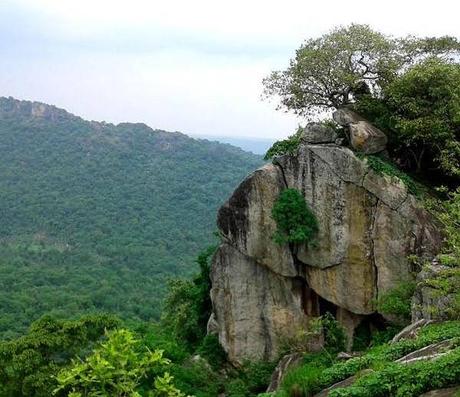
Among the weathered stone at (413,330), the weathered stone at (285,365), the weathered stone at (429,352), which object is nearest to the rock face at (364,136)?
the weathered stone at (413,330)

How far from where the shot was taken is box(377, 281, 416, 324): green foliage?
1489 cm

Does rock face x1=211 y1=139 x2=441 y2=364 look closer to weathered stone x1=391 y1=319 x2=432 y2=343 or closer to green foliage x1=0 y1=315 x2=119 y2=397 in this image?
weathered stone x1=391 y1=319 x2=432 y2=343

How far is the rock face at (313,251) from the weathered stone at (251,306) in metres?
0.03

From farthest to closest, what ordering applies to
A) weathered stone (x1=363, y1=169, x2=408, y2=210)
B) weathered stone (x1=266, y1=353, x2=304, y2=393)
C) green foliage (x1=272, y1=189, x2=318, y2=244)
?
1. green foliage (x1=272, y1=189, x2=318, y2=244)
2. weathered stone (x1=266, y1=353, x2=304, y2=393)
3. weathered stone (x1=363, y1=169, x2=408, y2=210)

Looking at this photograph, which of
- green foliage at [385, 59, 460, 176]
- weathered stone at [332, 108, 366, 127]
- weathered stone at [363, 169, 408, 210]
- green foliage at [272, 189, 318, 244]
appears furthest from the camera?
weathered stone at [332, 108, 366, 127]

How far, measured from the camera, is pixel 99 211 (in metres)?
82.3

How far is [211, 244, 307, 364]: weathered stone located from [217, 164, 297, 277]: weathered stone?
664mm

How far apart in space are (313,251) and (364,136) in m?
3.78

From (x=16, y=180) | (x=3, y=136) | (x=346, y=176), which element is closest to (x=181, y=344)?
(x=346, y=176)

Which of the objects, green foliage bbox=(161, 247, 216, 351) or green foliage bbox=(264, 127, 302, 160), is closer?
green foliage bbox=(264, 127, 302, 160)

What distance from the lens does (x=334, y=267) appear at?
17.1m

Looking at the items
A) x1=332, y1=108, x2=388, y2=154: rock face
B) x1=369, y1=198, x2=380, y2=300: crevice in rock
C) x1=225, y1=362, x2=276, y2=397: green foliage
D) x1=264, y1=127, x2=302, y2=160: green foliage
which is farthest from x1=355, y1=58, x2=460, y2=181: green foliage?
x1=225, y1=362, x2=276, y2=397: green foliage

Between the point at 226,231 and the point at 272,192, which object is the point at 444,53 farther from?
the point at 226,231

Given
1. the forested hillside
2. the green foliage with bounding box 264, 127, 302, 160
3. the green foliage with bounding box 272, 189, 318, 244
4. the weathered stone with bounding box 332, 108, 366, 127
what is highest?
the weathered stone with bounding box 332, 108, 366, 127
